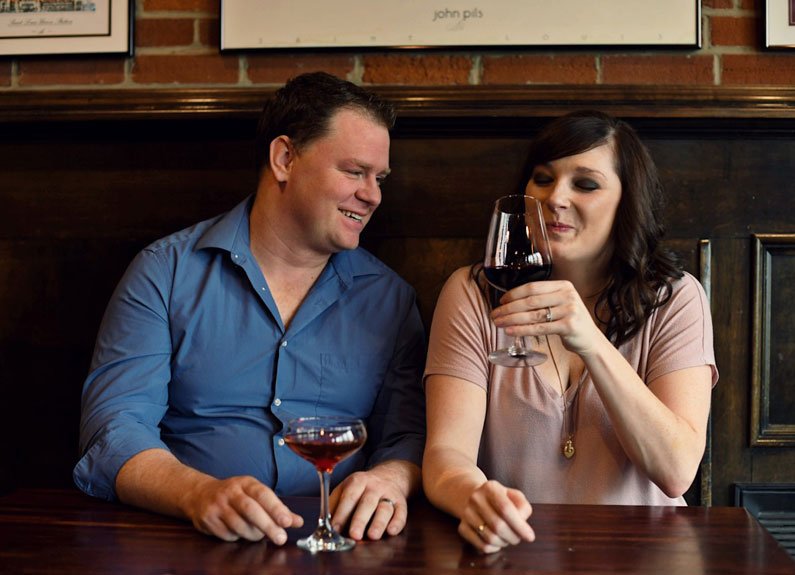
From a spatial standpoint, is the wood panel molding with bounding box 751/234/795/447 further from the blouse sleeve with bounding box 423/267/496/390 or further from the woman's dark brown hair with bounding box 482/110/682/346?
the blouse sleeve with bounding box 423/267/496/390

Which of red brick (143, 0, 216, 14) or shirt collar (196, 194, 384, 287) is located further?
red brick (143, 0, 216, 14)

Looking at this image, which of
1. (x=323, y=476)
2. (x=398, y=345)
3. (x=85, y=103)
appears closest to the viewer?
(x=323, y=476)

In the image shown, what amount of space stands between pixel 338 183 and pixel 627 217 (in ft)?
2.11

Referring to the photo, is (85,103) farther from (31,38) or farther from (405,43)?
(405,43)

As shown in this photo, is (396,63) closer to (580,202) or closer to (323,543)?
(580,202)

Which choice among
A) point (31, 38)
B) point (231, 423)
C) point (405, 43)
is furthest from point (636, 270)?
point (31, 38)

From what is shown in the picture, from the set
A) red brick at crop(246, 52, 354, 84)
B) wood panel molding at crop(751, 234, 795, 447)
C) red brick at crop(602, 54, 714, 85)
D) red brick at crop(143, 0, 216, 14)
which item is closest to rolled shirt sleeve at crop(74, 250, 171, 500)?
red brick at crop(246, 52, 354, 84)

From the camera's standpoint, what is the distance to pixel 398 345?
191 centimetres

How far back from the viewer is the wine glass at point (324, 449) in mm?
1126

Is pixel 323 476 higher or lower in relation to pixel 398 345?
lower

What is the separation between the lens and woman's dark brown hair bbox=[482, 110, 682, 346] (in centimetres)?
172

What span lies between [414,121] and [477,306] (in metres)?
0.55

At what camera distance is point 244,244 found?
1874 millimetres

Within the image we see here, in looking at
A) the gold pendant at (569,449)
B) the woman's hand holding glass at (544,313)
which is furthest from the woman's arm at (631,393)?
the gold pendant at (569,449)
